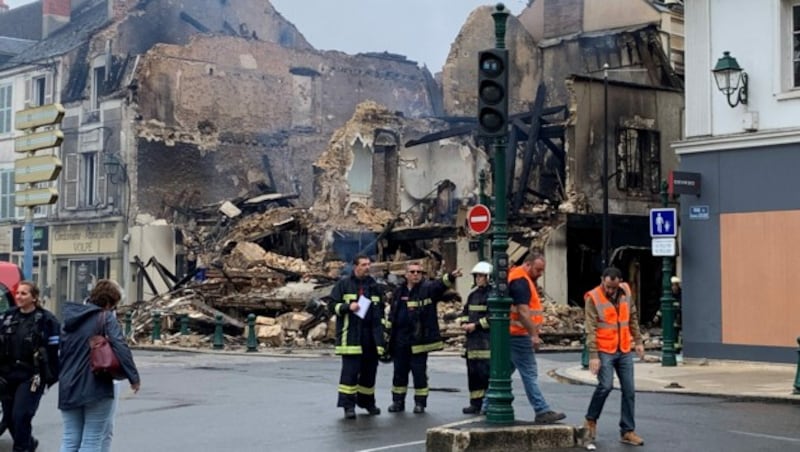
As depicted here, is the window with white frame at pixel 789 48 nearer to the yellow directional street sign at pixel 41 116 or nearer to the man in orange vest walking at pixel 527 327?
the man in orange vest walking at pixel 527 327

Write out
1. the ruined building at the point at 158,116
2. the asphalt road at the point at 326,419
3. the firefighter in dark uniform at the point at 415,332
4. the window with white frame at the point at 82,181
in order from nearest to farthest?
1. the asphalt road at the point at 326,419
2. the firefighter in dark uniform at the point at 415,332
3. the ruined building at the point at 158,116
4. the window with white frame at the point at 82,181

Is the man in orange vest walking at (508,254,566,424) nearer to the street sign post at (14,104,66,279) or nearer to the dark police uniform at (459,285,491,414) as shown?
the dark police uniform at (459,285,491,414)

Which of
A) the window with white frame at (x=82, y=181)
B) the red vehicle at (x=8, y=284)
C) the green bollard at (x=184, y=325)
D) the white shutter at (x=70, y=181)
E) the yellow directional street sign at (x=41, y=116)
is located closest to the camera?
the red vehicle at (x=8, y=284)

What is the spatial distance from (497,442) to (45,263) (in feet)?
126

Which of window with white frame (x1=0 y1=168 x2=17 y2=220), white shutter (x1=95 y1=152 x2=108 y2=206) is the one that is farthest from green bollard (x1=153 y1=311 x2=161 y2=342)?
window with white frame (x1=0 y1=168 x2=17 y2=220)

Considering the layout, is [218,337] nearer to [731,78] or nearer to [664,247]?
[664,247]

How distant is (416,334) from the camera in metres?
13.1

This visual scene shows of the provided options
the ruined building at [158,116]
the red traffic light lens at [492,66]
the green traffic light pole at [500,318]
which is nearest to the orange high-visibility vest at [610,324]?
the green traffic light pole at [500,318]

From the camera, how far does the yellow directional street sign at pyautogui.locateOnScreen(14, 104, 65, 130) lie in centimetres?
2075

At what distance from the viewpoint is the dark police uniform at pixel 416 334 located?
1311cm

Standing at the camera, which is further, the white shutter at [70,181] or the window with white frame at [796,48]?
the white shutter at [70,181]

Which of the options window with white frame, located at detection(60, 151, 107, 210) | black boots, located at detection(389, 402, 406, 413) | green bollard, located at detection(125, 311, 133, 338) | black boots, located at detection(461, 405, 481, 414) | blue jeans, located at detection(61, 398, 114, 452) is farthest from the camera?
window with white frame, located at detection(60, 151, 107, 210)

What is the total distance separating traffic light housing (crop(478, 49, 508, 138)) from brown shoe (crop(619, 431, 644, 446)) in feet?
9.67

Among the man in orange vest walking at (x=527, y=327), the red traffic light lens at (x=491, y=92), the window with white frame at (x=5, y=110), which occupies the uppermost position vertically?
the window with white frame at (x=5, y=110)
